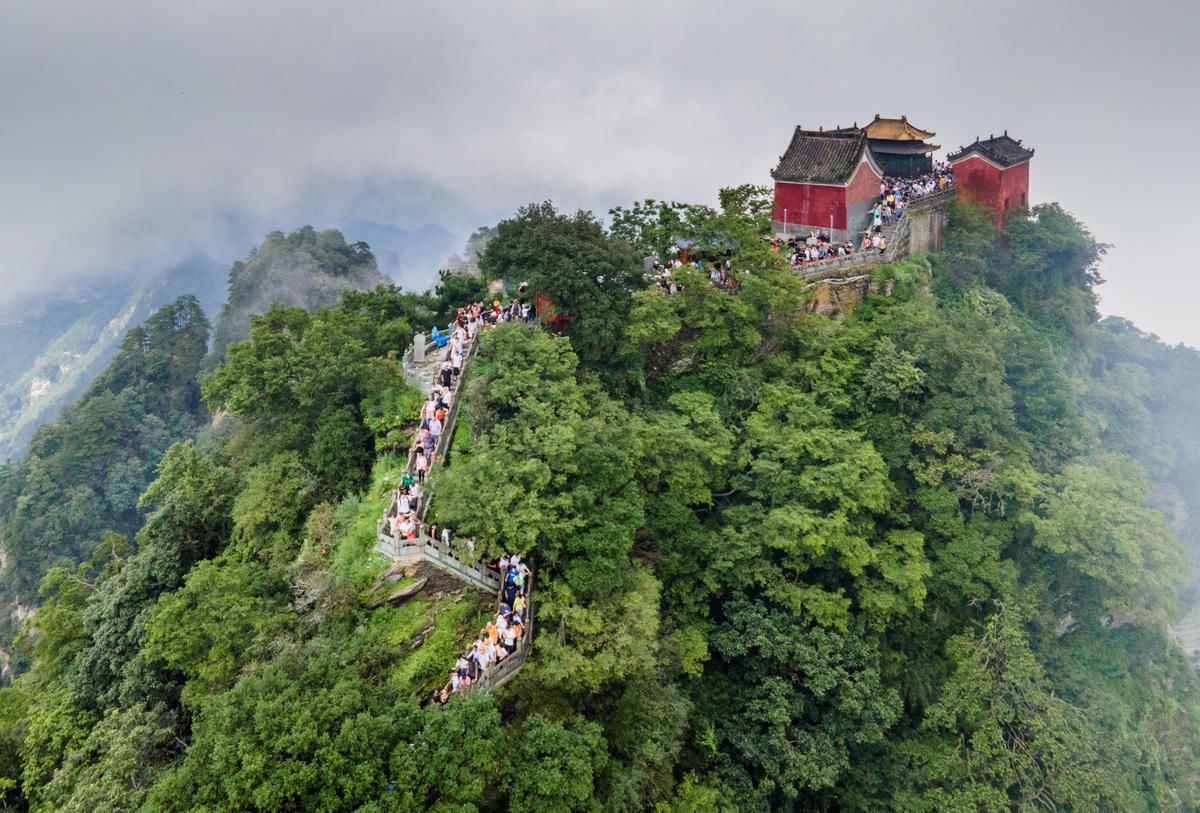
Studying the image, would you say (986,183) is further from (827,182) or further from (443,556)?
(443,556)

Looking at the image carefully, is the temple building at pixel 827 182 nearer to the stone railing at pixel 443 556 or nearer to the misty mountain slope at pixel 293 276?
the stone railing at pixel 443 556

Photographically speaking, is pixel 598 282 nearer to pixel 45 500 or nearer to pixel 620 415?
pixel 620 415

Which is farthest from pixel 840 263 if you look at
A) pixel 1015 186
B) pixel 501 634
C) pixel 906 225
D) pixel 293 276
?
pixel 293 276

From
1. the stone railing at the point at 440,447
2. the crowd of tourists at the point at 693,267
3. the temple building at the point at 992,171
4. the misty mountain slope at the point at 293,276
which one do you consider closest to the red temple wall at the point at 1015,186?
the temple building at the point at 992,171

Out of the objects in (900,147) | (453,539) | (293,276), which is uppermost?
(900,147)

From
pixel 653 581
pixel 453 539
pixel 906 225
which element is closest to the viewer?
pixel 453 539

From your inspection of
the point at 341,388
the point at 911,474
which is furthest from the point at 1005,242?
the point at 341,388

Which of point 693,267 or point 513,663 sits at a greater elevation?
point 693,267
